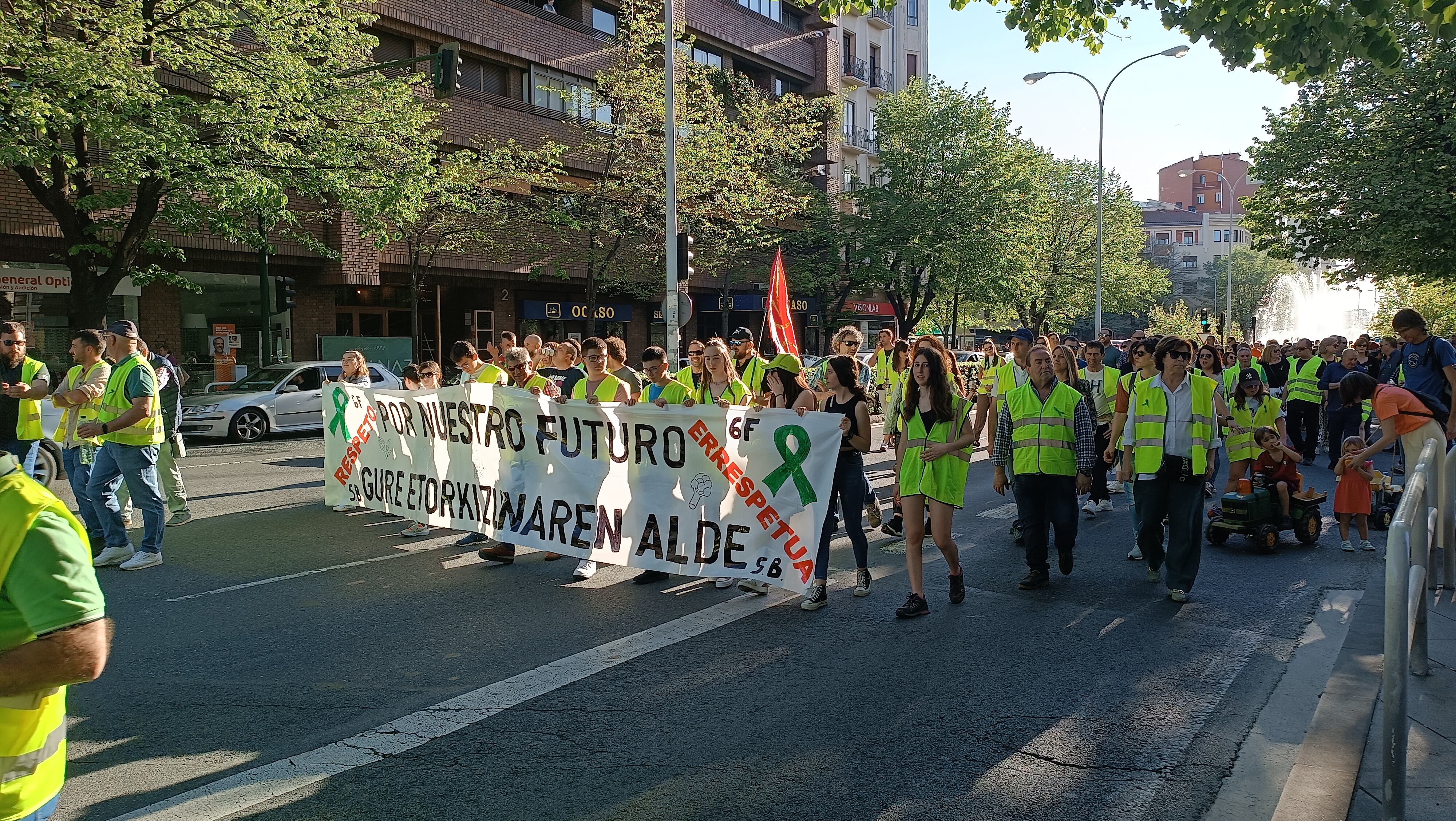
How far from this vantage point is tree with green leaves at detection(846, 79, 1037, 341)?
36.6 meters

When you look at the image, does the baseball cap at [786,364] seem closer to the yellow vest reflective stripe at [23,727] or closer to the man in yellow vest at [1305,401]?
the yellow vest reflective stripe at [23,727]

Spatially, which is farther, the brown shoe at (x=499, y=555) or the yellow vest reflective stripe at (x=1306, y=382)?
the yellow vest reflective stripe at (x=1306, y=382)

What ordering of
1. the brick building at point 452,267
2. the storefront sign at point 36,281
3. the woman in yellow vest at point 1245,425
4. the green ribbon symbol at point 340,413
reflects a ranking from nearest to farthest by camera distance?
the woman in yellow vest at point 1245,425
the green ribbon symbol at point 340,413
the storefront sign at point 36,281
the brick building at point 452,267

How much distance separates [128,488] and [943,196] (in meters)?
32.8

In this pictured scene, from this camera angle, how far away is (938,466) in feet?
22.0

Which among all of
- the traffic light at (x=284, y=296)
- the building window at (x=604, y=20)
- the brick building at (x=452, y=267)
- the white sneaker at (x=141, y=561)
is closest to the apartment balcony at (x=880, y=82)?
the brick building at (x=452, y=267)

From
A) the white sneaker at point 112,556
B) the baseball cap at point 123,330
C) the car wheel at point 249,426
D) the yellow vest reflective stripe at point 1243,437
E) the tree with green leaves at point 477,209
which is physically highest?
the tree with green leaves at point 477,209

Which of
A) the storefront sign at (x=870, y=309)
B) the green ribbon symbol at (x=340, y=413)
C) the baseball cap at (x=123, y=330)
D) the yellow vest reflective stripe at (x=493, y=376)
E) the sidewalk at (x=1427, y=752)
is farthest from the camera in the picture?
the storefront sign at (x=870, y=309)

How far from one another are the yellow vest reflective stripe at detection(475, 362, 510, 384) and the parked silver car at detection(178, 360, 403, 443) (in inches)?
371

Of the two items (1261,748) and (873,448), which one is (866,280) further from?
(1261,748)

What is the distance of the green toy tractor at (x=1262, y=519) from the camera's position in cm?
877

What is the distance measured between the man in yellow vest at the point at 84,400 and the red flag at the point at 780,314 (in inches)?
238

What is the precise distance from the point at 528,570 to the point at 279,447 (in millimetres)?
11258

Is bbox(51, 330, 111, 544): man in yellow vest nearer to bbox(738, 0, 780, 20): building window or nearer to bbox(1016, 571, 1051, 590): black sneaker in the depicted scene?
bbox(1016, 571, 1051, 590): black sneaker
